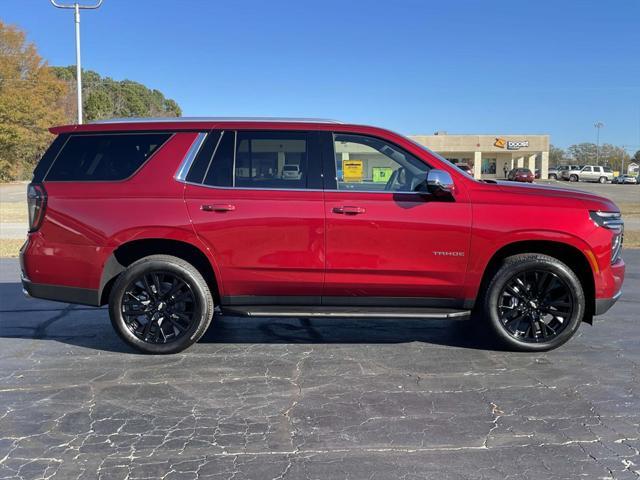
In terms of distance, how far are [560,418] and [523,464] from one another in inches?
30.1

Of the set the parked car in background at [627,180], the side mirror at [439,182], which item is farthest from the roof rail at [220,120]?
the parked car in background at [627,180]

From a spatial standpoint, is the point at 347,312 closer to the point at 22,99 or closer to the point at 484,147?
the point at 22,99

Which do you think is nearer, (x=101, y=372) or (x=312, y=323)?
(x=101, y=372)

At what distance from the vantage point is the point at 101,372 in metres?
4.70

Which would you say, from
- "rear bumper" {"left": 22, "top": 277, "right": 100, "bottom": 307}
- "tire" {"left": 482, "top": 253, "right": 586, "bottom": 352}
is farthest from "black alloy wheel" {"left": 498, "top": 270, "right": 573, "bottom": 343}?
"rear bumper" {"left": 22, "top": 277, "right": 100, "bottom": 307}

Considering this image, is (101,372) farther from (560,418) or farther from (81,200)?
(560,418)

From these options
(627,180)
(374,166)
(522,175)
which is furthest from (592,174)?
(374,166)

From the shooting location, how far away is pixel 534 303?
16.5 feet

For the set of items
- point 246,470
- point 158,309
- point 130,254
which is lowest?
point 246,470

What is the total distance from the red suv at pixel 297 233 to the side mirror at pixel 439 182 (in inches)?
0.6

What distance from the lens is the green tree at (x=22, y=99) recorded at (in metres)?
43.6

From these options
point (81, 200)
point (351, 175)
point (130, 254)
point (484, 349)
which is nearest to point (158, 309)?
point (130, 254)

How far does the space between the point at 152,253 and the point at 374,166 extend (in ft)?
7.06

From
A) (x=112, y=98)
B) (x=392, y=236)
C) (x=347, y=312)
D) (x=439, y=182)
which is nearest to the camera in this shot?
(x=439, y=182)
